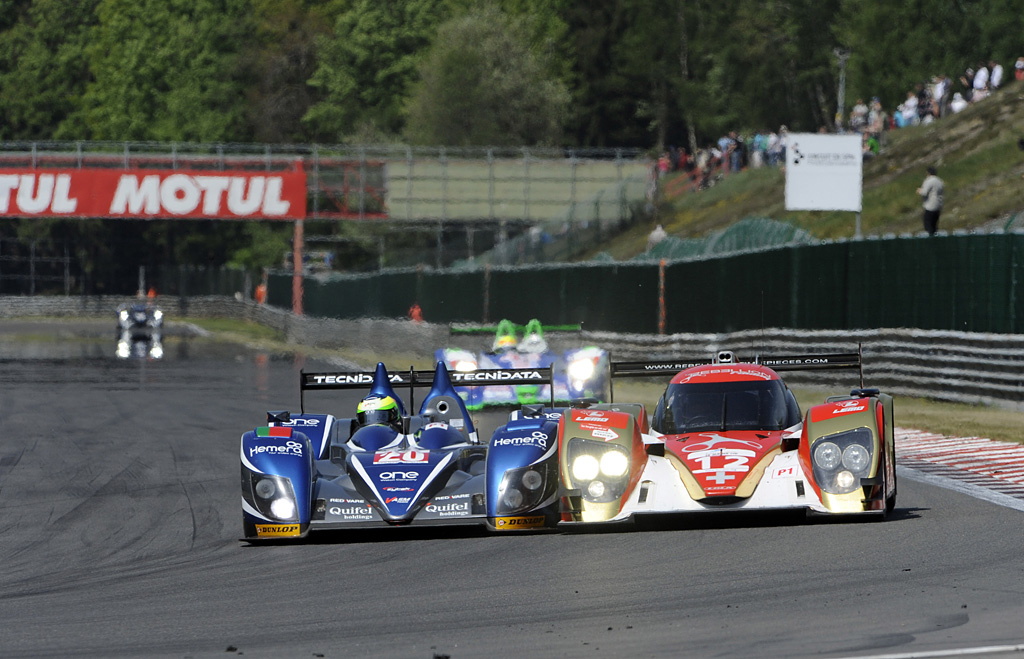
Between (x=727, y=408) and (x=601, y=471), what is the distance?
1397 mm

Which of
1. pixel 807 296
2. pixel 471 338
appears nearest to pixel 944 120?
pixel 471 338

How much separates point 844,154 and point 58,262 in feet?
203

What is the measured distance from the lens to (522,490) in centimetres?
1029

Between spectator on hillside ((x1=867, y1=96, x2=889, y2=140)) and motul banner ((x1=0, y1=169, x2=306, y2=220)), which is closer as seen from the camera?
spectator on hillside ((x1=867, y1=96, x2=889, y2=140))

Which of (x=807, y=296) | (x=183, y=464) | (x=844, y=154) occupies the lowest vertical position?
(x=183, y=464)

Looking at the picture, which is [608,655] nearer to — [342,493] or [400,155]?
[342,493]

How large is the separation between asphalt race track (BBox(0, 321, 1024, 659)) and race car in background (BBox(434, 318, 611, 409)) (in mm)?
6874

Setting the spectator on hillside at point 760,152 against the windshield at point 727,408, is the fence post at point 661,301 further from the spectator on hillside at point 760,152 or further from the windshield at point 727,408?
the spectator on hillside at point 760,152

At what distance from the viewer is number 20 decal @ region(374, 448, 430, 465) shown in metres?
10.4

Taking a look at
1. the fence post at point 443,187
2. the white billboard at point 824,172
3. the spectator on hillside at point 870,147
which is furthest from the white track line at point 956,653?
the fence post at point 443,187

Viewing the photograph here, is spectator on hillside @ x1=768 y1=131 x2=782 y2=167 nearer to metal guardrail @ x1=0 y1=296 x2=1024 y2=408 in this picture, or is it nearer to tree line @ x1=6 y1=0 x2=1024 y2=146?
metal guardrail @ x1=0 y1=296 x2=1024 y2=408

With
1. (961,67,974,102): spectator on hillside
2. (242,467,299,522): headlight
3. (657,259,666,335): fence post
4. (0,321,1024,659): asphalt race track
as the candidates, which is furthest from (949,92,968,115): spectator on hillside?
(242,467,299,522): headlight

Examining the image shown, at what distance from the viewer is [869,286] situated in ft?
76.7

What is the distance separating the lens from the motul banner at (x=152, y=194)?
5881 centimetres
